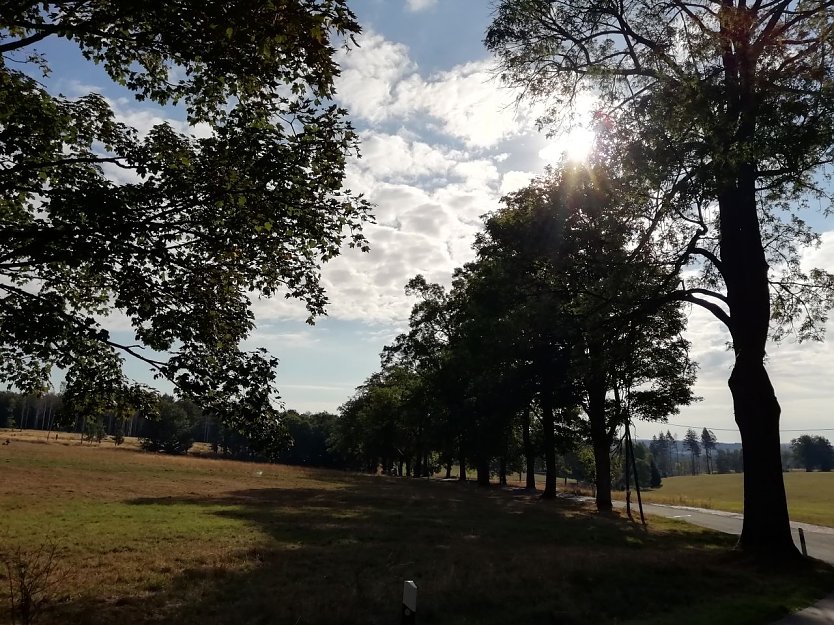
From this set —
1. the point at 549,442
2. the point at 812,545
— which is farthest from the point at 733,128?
the point at 549,442

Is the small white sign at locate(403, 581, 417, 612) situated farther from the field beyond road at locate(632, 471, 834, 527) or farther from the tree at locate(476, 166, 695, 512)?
the field beyond road at locate(632, 471, 834, 527)

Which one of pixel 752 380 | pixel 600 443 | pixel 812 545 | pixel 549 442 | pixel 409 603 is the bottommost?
pixel 812 545

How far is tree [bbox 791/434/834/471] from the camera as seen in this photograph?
178875mm

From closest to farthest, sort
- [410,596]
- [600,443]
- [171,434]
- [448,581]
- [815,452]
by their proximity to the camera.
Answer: [410,596] < [448,581] < [600,443] < [171,434] < [815,452]

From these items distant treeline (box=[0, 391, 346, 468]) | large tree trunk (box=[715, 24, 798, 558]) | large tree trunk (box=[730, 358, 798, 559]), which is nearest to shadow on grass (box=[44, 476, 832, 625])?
large tree trunk (box=[730, 358, 798, 559])

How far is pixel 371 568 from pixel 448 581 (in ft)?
8.54

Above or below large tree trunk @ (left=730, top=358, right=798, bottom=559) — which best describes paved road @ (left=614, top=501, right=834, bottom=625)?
below

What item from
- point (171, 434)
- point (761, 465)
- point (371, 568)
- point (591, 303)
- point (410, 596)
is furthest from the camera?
point (171, 434)

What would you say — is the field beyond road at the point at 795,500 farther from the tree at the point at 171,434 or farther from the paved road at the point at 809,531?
the tree at the point at 171,434

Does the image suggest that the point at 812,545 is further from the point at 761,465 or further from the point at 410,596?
the point at 410,596

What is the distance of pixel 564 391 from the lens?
107ft

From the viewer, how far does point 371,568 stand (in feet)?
42.8

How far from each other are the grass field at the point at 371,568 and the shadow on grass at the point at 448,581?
48 millimetres

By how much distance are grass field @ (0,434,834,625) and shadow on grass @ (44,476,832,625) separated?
5 cm
